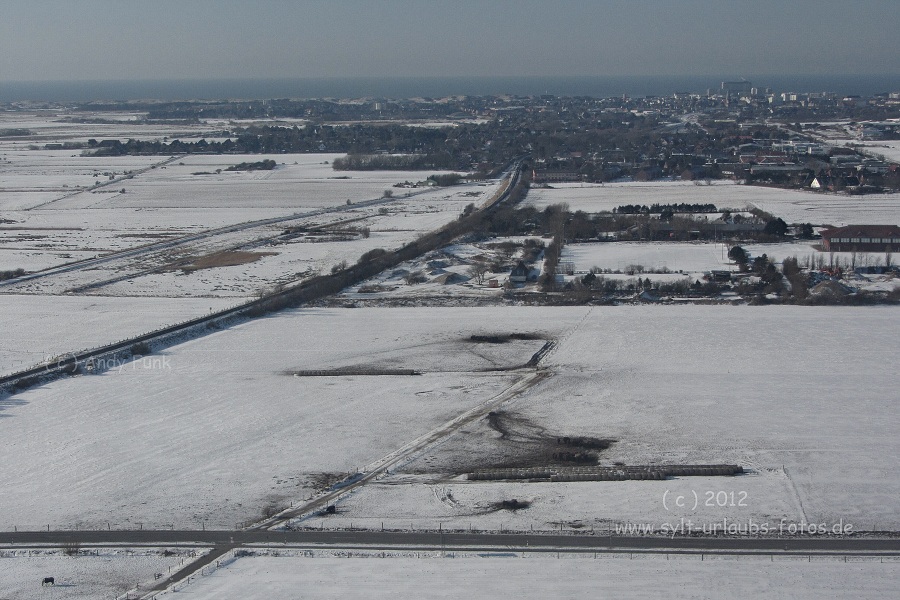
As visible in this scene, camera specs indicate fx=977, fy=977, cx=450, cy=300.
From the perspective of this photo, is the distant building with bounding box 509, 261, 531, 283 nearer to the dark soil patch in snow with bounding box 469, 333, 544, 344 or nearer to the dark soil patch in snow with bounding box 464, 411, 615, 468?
the dark soil patch in snow with bounding box 469, 333, 544, 344

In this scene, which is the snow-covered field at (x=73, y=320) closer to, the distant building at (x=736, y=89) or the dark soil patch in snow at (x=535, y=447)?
the dark soil patch in snow at (x=535, y=447)

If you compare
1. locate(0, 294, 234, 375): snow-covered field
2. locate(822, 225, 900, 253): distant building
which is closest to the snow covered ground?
locate(822, 225, 900, 253): distant building

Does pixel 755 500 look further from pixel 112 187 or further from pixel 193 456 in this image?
pixel 112 187

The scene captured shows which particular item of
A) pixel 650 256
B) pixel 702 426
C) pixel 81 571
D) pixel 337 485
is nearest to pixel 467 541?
pixel 337 485

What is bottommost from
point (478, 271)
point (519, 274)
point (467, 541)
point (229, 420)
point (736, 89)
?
point (467, 541)

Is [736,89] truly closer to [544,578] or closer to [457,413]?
[457,413]

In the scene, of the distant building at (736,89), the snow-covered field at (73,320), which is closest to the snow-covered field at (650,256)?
the snow-covered field at (73,320)
